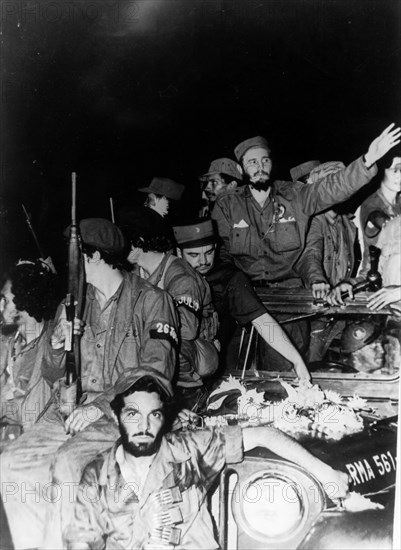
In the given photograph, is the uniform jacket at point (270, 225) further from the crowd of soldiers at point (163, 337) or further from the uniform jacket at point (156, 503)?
the uniform jacket at point (156, 503)

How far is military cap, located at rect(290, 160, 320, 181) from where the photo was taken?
8.96 feet

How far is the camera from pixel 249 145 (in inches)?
106

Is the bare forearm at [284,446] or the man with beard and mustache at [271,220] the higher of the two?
the man with beard and mustache at [271,220]

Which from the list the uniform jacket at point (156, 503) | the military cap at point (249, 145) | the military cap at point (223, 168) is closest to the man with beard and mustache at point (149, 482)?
the uniform jacket at point (156, 503)

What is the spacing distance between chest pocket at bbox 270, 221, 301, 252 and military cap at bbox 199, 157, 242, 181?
1.07 ft

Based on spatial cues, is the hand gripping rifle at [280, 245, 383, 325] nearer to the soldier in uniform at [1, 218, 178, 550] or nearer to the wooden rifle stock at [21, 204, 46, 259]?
the soldier in uniform at [1, 218, 178, 550]

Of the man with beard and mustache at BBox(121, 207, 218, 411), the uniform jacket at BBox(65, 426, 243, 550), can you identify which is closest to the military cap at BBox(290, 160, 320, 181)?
the man with beard and mustache at BBox(121, 207, 218, 411)

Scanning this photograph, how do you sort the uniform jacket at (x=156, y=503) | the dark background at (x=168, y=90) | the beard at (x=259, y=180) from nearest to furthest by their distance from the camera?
the uniform jacket at (x=156, y=503), the dark background at (x=168, y=90), the beard at (x=259, y=180)

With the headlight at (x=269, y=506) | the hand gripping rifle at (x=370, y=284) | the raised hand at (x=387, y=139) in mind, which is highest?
the raised hand at (x=387, y=139)

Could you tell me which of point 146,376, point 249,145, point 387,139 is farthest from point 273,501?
point 387,139

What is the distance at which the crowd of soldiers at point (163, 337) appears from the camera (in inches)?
101

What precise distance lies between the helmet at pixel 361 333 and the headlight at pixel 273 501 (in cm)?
60

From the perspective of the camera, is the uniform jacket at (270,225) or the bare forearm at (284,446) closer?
the bare forearm at (284,446)

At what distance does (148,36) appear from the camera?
265cm
